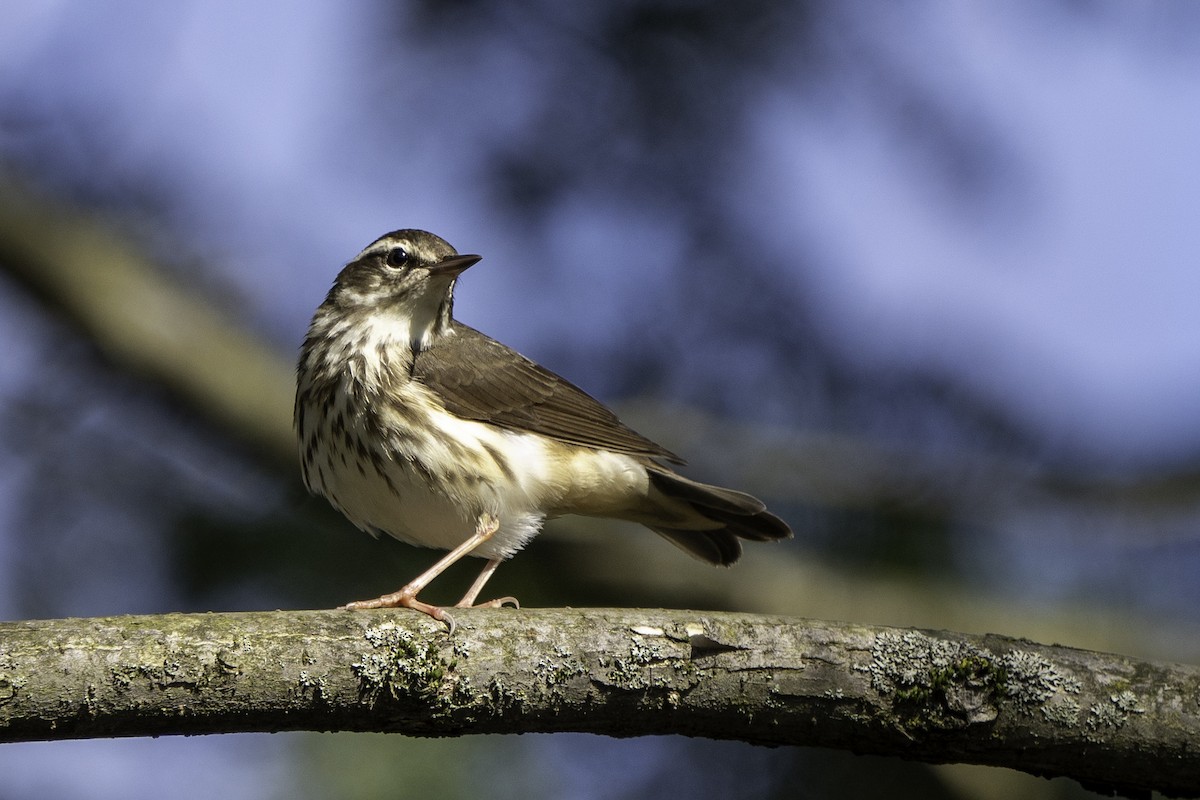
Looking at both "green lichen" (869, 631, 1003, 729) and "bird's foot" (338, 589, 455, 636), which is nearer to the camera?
"green lichen" (869, 631, 1003, 729)

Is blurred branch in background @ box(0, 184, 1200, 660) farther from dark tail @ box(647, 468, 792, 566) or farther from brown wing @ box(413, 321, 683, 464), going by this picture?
brown wing @ box(413, 321, 683, 464)

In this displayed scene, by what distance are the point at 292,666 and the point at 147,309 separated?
4553mm

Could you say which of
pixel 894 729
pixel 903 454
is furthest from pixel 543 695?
pixel 903 454

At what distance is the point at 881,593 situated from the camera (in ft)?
22.0

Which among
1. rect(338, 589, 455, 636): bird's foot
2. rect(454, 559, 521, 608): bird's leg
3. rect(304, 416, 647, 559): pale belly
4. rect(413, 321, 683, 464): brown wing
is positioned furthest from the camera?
rect(413, 321, 683, 464): brown wing

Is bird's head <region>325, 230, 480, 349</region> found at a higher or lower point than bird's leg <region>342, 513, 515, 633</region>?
higher

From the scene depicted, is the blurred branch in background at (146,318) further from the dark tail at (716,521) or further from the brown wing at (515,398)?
the dark tail at (716,521)

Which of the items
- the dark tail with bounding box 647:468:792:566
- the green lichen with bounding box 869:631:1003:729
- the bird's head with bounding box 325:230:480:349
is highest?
the bird's head with bounding box 325:230:480:349

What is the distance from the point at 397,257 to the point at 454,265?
512 mm

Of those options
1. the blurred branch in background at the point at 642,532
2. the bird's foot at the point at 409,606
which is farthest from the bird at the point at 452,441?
the blurred branch in background at the point at 642,532

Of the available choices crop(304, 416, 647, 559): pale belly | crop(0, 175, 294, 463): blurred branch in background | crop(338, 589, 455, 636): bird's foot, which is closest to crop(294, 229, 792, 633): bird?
crop(304, 416, 647, 559): pale belly

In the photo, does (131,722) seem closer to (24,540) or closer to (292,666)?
(292,666)

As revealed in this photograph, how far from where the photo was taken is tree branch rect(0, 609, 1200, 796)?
3.82 meters

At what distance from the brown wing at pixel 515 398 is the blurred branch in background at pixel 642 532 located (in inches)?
35.3
